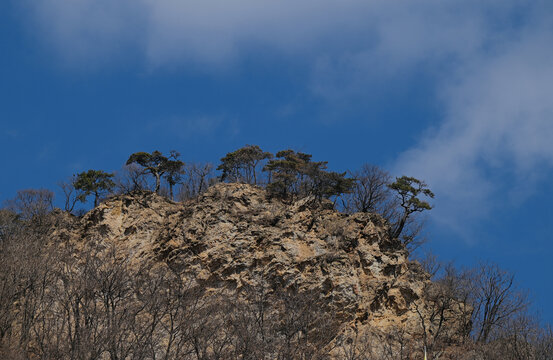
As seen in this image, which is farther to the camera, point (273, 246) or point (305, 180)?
point (305, 180)

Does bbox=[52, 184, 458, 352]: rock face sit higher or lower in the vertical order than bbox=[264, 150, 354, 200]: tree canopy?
lower

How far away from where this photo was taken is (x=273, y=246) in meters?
38.1

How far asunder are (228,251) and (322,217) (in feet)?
24.9

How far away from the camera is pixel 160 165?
50562 millimetres

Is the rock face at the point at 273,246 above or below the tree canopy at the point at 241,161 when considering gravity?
below

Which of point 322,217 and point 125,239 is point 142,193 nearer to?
point 125,239

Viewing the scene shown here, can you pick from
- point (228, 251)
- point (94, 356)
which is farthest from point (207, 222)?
point (94, 356)

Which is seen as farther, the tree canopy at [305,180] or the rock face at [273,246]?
the tree canopy at [305,180]

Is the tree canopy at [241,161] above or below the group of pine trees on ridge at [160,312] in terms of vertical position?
above

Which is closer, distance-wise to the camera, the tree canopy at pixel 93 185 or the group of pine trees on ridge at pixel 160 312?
the group of pine trees on ridge at pixel 160 312

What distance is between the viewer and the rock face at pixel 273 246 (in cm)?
3575

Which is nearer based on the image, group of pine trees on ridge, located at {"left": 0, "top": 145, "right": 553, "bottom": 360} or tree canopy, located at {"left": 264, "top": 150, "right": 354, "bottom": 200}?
group of pine trees on ridge, located at {"left": 0, "top": 145, "right": 553, "bottom": 360}

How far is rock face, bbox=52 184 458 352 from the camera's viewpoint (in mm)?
35750

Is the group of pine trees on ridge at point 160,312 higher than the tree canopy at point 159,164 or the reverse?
the reverse
